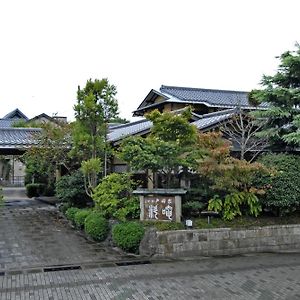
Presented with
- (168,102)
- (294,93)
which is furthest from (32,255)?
(168,102)

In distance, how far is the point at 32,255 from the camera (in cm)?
965

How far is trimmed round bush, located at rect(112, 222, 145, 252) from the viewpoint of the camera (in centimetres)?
955

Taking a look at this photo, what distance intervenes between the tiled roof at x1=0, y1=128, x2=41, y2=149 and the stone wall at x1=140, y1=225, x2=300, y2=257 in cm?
1134

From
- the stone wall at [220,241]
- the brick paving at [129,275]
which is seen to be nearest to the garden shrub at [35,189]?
the brick paving at [129,275]

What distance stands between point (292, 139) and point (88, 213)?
22.8 ft

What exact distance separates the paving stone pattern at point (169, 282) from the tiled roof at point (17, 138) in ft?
39.3

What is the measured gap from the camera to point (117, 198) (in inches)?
435

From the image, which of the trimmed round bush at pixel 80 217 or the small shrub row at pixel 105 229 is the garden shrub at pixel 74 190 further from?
Result: the trimmed round bush at pixel 80 217

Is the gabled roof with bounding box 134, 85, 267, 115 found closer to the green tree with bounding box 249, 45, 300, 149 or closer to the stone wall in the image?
the green tree with bounding box 249, 45, 300, 149

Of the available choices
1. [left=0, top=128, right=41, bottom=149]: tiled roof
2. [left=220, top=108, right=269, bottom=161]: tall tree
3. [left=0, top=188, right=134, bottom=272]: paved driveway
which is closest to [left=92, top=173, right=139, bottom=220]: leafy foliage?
[left=0, top=188, right=134, bottom=272]: paved driveway

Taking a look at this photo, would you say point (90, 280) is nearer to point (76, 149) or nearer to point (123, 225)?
point (123, 225)

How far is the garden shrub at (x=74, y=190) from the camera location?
49.3 feet

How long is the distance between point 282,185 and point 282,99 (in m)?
3.24

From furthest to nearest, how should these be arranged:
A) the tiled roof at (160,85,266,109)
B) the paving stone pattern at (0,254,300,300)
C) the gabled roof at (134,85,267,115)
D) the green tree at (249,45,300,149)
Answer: the tiled roof at (160,85,266,109), the gabled roof at (134,85,267,115), the green tree at (249,45,300,149), the paving stone pattern at (0,254,300,300)
